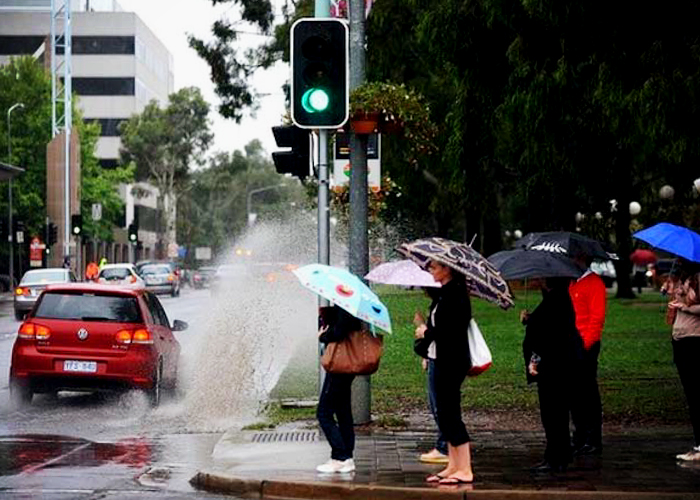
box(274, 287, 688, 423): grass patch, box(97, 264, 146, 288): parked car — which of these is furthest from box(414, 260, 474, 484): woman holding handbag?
Result: box(97, 264, 146, 288): parked car

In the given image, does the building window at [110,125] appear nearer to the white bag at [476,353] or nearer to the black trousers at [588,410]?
the black trousers at [588,410]

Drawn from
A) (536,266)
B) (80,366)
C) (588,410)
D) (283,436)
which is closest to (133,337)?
(80,366)

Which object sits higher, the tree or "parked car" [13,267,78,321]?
the tree

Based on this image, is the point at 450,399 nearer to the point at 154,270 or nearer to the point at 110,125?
the point at 154,270

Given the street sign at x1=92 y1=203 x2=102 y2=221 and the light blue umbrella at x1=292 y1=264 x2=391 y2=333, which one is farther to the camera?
the street sign at x1=92 y1=203 x2=102 y2=221

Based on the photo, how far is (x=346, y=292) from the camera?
10.6m

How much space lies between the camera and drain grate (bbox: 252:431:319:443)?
43.9ft

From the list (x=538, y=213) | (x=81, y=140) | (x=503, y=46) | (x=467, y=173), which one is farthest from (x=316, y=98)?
(x=81, y=140)

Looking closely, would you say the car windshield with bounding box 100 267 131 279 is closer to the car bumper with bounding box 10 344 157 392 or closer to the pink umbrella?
the car bumper with bounding box 10 344 157 392

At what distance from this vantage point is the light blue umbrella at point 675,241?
11.4 metres

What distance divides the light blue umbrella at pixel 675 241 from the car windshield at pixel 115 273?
133 feet

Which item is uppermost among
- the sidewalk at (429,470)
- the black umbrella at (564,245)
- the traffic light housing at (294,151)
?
the traffic light housing at (294,151)

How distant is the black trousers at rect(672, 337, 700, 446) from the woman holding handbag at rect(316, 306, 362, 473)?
284 centimetres

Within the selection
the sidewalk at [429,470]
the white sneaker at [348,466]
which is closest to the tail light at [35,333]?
the sidewalk at [429,470]
